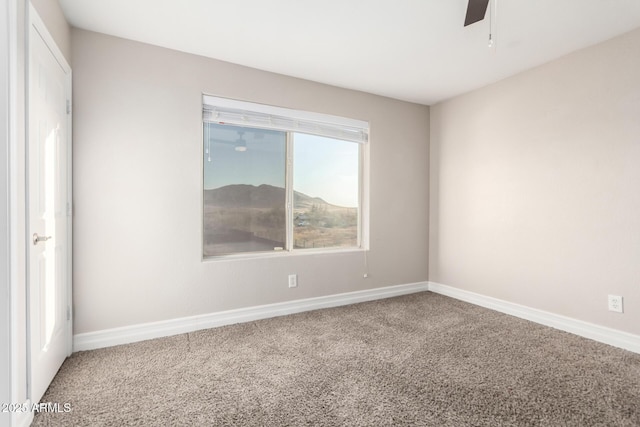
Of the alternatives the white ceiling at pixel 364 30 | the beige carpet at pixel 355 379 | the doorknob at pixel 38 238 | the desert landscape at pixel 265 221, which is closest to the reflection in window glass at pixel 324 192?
the desert landscape at pixel 265 221

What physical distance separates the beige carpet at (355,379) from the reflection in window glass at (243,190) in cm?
84

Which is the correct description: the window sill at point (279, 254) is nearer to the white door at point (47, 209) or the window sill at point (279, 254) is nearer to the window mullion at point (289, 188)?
the window mullion at point (289, 188)

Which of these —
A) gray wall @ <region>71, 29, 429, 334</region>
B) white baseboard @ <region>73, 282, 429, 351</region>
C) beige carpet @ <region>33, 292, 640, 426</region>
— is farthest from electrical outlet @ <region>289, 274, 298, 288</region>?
beige carpet @ <region>33, 292, 640, 426</region>

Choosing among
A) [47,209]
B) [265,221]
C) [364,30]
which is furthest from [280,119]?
[47,209]

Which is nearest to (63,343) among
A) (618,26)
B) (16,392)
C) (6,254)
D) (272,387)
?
(16,392)

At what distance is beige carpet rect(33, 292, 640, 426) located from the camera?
167 centimetres

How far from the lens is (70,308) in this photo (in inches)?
93.0

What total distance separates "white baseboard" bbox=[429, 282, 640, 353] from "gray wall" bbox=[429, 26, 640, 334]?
6 centimetres

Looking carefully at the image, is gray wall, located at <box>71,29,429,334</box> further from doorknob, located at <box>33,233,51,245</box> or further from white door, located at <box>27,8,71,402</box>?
doorknob, located at <box>33,233,51,245</box>

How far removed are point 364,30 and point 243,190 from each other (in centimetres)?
176

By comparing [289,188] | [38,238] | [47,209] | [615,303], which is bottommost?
[615,303]

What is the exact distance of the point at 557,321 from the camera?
2889 mm

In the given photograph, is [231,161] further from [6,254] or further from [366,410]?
[366,410]

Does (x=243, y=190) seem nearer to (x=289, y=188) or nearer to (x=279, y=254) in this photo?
(x=289, y=188)
